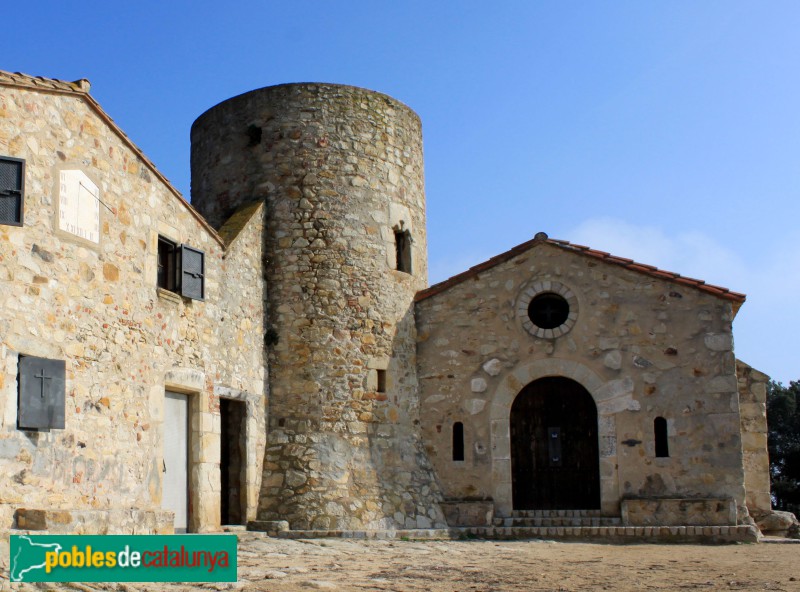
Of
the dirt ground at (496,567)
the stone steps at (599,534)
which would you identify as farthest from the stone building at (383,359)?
the dirt ground at (496,567)

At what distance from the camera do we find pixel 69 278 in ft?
36.6

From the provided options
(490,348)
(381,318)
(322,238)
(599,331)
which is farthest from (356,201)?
(599,331)

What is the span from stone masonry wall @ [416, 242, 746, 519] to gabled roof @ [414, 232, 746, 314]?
0.27 feet

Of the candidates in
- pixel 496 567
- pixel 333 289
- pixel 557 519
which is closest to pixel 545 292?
pixel 333 289

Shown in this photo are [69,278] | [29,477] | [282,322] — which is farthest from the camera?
[282,322]

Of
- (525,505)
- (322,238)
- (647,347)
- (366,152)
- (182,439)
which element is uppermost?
(366,152)

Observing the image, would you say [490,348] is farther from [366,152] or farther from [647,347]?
[366,152]

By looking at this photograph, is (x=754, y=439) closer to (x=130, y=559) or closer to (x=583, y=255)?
(x=583, y=255)

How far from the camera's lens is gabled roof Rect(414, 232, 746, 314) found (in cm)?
1580

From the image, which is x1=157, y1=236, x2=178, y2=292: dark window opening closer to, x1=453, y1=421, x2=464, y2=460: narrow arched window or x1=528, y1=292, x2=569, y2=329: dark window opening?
x1=453, y1=421, x2=464, y2=460: narrow arched window

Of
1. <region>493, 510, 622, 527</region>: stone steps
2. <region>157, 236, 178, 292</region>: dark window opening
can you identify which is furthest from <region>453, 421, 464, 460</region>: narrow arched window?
<region>157, 236, 178, 292</region>: dark window opening

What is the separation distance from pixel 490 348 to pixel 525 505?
8.44 feet

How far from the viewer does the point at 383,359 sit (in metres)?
16.3

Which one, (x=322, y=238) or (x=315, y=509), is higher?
(x=322, y=238)
